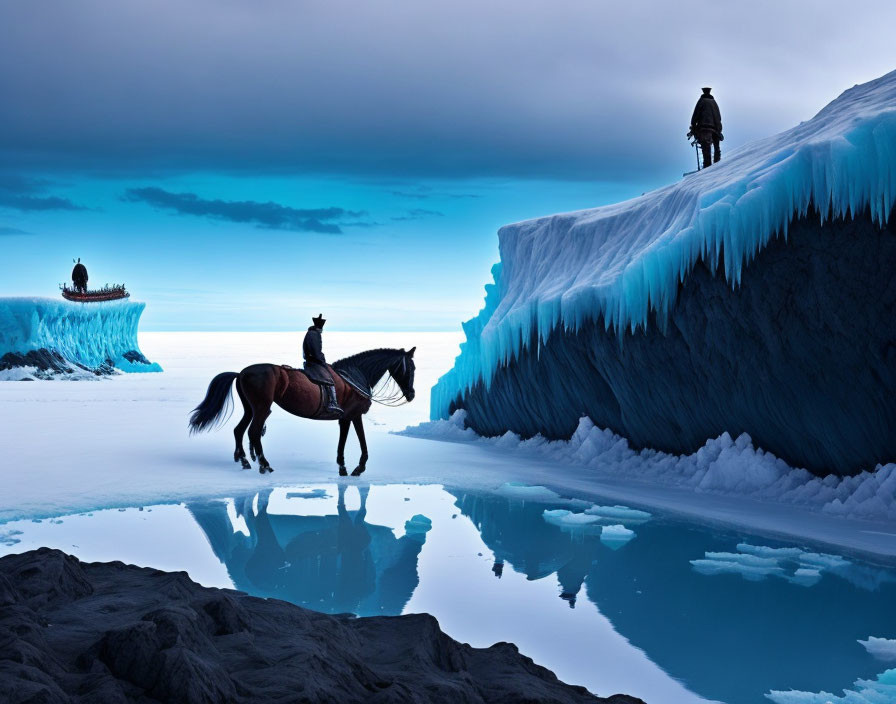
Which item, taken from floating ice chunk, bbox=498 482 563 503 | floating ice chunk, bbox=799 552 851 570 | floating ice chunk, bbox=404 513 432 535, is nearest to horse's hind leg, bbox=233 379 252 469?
floating ice chunk, bbox=498 482 563 503

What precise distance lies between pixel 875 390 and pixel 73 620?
8.18 meters

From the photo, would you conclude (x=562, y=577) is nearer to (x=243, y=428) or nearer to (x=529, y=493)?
(x=529, y=493)

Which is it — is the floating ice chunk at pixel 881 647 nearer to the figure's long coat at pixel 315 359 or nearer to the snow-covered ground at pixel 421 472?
the snow-covered ground at pixel 421 472

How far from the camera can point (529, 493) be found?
1073cm

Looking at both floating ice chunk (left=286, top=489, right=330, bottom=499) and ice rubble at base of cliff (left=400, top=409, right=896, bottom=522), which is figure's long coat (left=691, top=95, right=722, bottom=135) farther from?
floating ice chunk (left=286, top=489, right=330, bottom=499)

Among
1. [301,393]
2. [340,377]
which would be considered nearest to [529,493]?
[340,377]

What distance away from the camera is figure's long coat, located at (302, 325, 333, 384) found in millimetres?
11789

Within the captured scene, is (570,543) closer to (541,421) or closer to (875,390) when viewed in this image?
(875,390)

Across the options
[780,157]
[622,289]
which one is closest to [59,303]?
[622,289]

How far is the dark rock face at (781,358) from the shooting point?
28.5 feet

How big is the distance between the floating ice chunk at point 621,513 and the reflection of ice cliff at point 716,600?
7 cm

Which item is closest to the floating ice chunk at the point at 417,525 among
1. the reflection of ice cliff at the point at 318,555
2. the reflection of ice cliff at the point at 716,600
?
the reflection of ice cliff at the point at 318,555

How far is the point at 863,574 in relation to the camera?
22.5 ft

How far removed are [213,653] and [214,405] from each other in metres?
8.71
